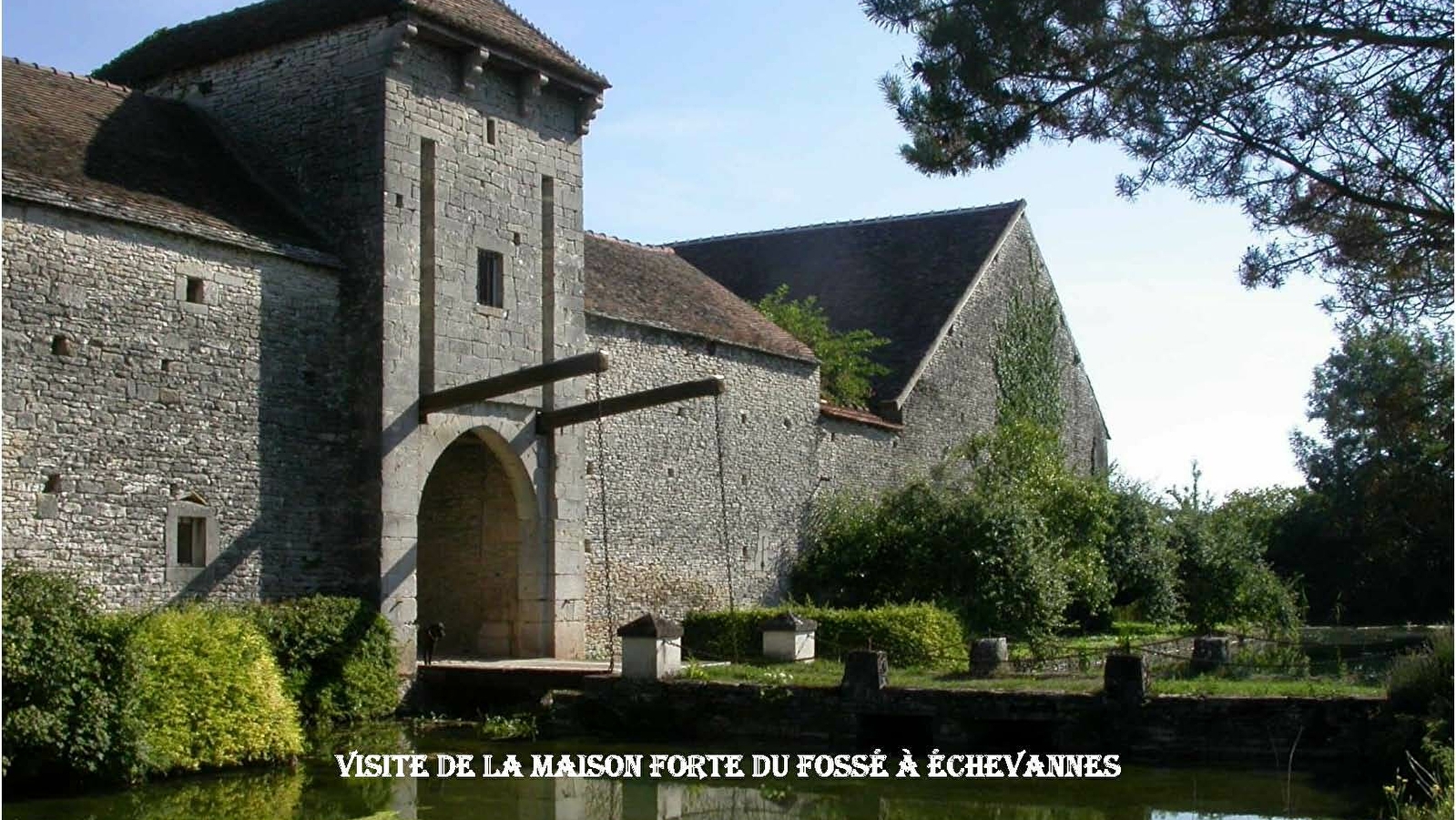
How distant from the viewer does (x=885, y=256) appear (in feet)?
95.3

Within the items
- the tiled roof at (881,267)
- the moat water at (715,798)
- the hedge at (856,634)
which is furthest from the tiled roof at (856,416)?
the moat water at (715,798)

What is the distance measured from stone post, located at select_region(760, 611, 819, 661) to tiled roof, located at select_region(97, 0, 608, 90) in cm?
702

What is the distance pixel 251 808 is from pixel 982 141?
7.04m

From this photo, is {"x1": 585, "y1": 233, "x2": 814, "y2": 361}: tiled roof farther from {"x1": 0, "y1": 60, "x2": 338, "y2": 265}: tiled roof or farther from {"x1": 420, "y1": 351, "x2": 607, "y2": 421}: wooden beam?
{"x1": 0, "y1": 60, "x2": 338, "y2": 265}: tiled roof

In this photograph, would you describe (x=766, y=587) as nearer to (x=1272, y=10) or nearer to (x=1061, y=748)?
(x=1061, y=748)

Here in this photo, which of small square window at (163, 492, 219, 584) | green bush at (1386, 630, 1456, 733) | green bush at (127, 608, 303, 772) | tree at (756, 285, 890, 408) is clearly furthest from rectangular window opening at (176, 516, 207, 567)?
tree at (756, 285, 890, 408)

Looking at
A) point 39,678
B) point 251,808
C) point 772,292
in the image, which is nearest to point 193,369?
point 39,678

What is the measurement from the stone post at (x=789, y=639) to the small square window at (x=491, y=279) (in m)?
4.81

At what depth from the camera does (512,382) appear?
1631 cm

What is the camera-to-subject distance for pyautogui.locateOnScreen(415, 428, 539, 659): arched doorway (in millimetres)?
18422

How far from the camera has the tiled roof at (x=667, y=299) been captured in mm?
20641

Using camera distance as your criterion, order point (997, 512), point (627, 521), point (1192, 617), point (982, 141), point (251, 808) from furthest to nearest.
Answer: point (1192, 617) < point (997, 512) < point (627, 521) < point (251, 808) < point (982, 141)

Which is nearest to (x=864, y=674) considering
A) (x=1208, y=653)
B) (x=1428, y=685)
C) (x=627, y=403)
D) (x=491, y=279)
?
(x=1208, y=653)

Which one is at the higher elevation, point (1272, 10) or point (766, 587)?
point (1272, 10)
